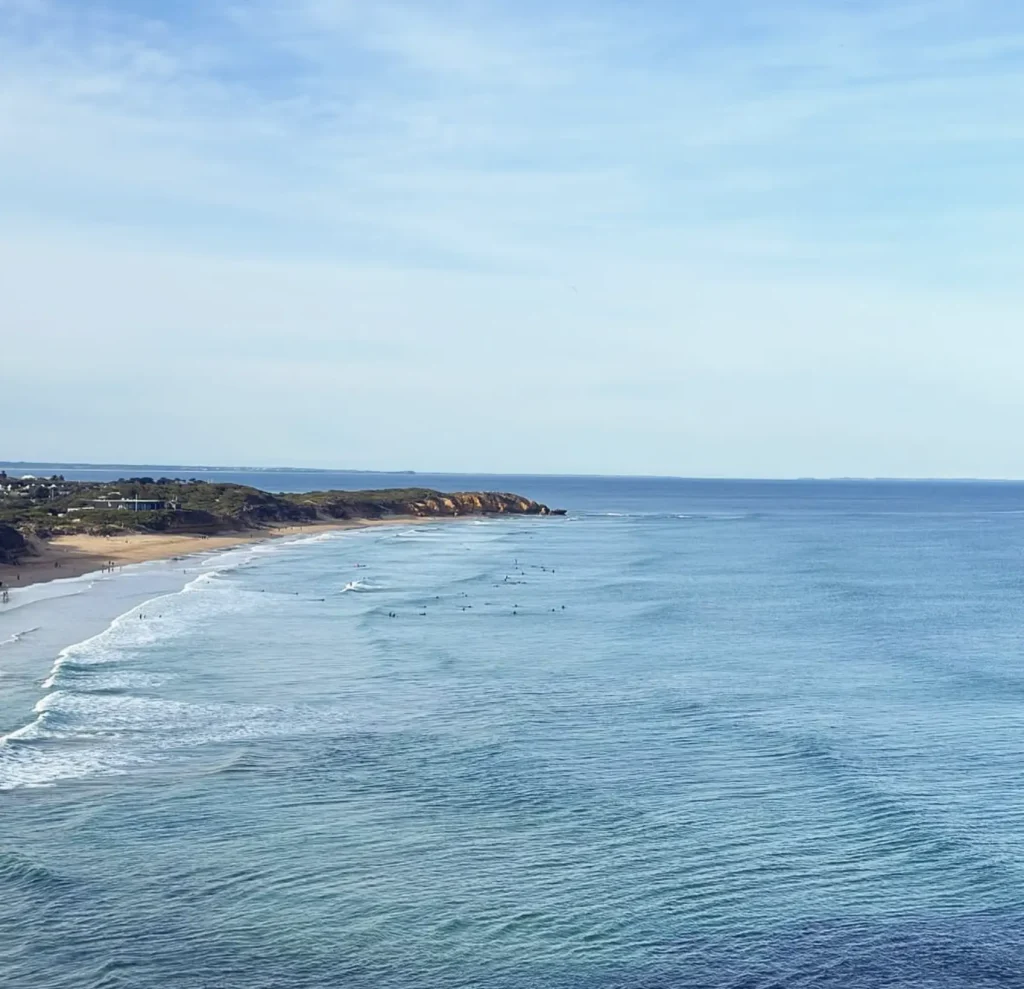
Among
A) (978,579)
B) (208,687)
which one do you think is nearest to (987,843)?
(208,687)

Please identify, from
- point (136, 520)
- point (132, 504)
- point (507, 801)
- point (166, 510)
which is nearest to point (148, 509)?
point (166, 510)

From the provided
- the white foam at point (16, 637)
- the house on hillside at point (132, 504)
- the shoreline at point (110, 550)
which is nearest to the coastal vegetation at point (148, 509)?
the house on hillside at point (132, 504)

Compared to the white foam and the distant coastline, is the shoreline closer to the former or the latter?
the distant coastline

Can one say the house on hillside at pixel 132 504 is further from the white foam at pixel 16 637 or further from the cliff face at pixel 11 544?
the white foam at pixel 16 637

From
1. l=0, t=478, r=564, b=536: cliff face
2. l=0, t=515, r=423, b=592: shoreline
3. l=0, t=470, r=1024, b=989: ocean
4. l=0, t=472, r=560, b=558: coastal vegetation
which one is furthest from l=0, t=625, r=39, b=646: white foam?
l=0, t=472, r=560, b=558: coastal vegetation

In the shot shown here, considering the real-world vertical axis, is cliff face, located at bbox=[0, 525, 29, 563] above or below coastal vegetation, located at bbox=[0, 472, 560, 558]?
below

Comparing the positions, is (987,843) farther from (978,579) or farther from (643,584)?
(978,579)
